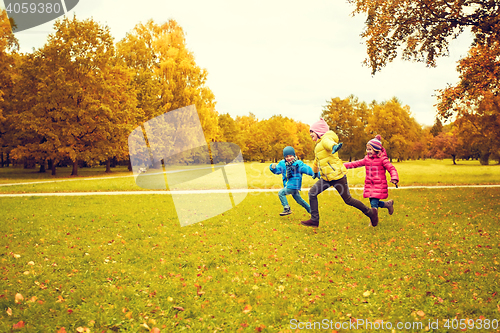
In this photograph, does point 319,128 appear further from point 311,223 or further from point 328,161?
point 311,223

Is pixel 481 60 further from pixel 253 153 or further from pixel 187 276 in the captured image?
pixel 253 153

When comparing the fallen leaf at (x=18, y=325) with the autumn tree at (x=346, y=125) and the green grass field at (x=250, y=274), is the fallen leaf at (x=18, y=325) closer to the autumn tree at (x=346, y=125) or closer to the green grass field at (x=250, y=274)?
the green grass field at (x=250, y=274)

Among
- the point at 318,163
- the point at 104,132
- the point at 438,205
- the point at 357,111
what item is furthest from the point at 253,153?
the point at 318,163

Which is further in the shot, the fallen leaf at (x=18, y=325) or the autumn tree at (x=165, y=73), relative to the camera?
the autumn tree at (x=165, y=73)

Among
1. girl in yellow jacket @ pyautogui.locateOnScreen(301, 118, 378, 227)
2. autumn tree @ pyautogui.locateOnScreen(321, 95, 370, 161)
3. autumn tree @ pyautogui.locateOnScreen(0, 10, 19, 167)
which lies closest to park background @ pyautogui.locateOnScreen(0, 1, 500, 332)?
girl in yellow jacket @ pyautogui.locateOnScreen(301, 118, 378, 227)

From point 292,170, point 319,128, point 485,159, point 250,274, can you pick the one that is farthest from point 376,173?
point 485,159

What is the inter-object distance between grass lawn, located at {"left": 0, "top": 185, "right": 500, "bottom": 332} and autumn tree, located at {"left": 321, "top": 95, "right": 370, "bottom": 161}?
50.9 m

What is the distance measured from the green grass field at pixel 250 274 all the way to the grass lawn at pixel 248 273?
0.08 ft

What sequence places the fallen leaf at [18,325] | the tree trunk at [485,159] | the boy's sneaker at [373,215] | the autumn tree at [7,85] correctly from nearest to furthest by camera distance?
the fallen leaf at [18,325], the boy's sneaker at [373,215], the autumn tree at [7,85], the tree trunk at [485,159]

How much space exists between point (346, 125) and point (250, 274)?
58280mm

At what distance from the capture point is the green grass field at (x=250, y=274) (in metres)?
4.12

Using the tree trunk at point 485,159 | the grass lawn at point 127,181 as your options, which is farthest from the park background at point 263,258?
the tree trunk at point 485,159

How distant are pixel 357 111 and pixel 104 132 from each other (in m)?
51.2

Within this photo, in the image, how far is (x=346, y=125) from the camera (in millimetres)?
60188
